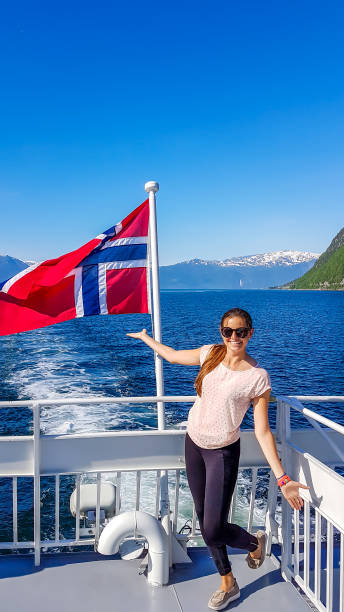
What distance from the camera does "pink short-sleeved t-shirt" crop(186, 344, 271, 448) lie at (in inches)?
118

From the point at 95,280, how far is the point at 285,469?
2.50 meters

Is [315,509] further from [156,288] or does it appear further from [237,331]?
[156,288]

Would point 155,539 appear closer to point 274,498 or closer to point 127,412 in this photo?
point 274,498

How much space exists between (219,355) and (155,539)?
4.96 feet

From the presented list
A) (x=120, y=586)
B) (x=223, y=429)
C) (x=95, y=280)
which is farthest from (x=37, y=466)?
(x=95, y=280)

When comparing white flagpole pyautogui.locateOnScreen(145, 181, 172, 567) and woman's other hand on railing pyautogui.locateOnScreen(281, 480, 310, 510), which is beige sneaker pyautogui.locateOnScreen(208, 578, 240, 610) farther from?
woman's other hand on railing pyautogui.locateOnScreen(281, 480, 310, 510)

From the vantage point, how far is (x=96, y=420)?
48.6ft

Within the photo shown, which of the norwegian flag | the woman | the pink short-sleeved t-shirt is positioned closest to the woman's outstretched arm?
the woman

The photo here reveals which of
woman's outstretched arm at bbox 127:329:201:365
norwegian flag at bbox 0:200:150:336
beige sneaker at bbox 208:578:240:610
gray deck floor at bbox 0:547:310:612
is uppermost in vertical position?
norwegian flag at bbox 0:200:150:336

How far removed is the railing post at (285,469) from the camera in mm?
3658

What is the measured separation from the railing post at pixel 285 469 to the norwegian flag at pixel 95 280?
1.71 m

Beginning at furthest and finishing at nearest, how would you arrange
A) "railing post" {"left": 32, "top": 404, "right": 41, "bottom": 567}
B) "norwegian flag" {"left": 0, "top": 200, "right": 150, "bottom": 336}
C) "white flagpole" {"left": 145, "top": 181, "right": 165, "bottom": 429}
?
1. "norwegian flag" {"left": 0, "top": 200, "right": 150, "bottom": 336}
2. "white flagpole" {"left": 145, "top": 181, "right": 165, "bottom": 429}
3. "railing post" {"left": 32, "top": 404, "right": 41, "bottom": 567}

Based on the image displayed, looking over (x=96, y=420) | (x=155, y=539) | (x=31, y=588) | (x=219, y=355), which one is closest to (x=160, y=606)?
(x=155, y=539)

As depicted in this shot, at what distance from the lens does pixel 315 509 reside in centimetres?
324
